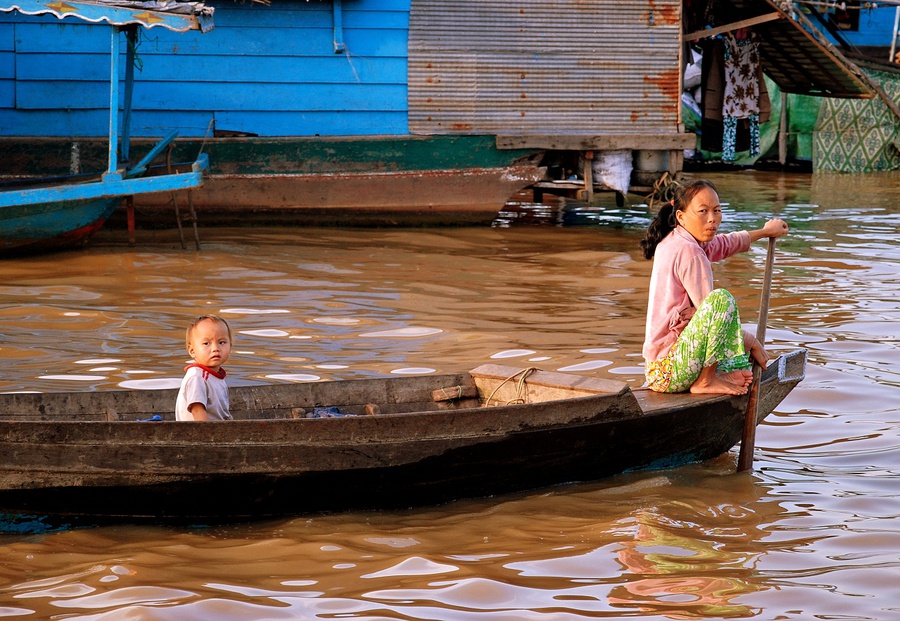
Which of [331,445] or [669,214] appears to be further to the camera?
[669,214]

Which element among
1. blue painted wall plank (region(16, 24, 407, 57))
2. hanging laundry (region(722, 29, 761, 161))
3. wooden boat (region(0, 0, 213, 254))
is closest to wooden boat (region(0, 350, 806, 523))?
wooden boat (region(0, 0, 213, 254))

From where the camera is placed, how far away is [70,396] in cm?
428

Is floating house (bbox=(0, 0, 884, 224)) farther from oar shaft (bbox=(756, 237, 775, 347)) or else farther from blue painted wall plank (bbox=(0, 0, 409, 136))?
oar shaft (bbox=(756, 237, 775, 347))

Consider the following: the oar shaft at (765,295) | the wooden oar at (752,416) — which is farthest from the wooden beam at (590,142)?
the wooden oar at (752,416)

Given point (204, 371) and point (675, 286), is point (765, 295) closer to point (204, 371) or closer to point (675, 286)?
point (675, 286)

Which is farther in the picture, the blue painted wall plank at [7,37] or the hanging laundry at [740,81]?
the hanging laundry at [740,81]

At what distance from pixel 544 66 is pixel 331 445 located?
24.0 feet

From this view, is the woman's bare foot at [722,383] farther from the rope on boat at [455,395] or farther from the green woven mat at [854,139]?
the green woven mat at [854,139]

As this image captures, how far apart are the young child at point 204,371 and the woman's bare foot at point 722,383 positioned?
2047mm

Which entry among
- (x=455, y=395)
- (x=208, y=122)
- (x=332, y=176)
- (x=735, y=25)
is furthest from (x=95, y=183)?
(x=735, y=25)

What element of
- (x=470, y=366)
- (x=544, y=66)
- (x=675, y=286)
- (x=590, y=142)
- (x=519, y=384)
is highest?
(x=544, y=66)

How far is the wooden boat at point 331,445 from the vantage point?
12.2 feet

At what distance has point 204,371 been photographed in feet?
13.3

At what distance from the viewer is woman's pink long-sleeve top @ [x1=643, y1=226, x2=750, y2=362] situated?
4.44 meters
